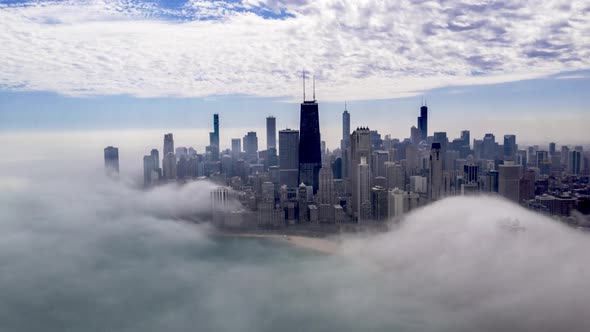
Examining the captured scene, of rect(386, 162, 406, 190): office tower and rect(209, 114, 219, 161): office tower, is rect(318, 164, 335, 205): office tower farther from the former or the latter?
rect(209, 114, 219, 161): office tower

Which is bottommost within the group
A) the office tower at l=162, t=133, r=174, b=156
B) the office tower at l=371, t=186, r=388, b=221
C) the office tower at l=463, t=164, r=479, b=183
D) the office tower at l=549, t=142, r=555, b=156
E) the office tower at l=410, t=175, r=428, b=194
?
the office tower at l=371, t=186, r=388, b=221

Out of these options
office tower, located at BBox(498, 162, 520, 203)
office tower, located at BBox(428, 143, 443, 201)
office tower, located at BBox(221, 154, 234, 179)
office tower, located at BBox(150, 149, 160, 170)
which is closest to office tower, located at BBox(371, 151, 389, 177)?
office tower, located at BBox(428, 143, 443, 201)

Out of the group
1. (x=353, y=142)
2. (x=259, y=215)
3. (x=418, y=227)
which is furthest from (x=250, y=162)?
(x=418, y=227)

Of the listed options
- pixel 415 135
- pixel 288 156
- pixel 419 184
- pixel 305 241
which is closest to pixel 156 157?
pixel 305 241

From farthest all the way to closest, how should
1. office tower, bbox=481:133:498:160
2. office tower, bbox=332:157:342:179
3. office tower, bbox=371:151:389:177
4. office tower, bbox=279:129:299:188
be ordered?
office tower, bbox=279:129:299:188
office tower, bbox=332:157:342:179
office tower, bbox=371:151:389:177
office tower, bbox=481:133:498:160

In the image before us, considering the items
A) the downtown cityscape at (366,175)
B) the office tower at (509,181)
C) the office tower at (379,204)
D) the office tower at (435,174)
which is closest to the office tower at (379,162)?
the downtown cityscape at (366,175)

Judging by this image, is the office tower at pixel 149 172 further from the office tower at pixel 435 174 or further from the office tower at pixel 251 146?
the office tower at pixel 435 174

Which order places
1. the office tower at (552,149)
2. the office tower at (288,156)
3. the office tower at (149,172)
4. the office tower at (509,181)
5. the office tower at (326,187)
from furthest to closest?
the office tower at (288,156)
the office tower at (326,187)
the office tower at (149,172)
the office tower at (509,181)
the office tower at (552,149)
